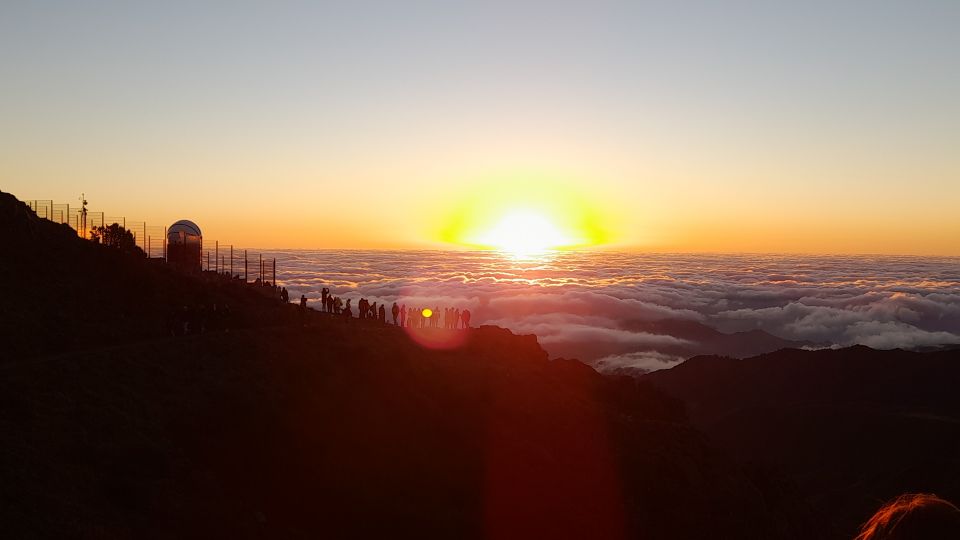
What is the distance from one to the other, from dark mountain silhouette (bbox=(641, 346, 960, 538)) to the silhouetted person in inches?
1633

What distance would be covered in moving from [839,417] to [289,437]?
60390 millimetres

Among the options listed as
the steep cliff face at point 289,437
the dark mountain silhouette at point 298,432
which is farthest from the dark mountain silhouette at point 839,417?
the steep cliff face at point 289,437

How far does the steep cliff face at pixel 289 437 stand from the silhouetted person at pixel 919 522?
13195mm

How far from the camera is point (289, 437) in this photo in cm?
1981

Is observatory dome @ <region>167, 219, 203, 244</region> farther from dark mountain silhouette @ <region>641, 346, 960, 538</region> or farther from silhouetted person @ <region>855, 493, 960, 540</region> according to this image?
silhouetted person @ <region>855, 493, 960, 540</region>

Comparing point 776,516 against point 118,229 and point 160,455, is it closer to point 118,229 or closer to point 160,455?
point 160,455

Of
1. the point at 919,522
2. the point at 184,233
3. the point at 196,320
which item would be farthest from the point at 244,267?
the point at 919,522

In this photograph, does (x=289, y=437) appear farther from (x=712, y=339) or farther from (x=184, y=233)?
(x=712, y=339)

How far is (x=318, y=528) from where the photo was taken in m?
17.1

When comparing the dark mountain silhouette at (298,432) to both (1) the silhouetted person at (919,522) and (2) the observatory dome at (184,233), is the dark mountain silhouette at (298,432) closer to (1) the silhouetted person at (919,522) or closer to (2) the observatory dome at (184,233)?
(2) the observatory dome at (184,233)

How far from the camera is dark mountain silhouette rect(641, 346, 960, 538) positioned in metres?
54.5

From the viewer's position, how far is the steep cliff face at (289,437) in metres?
15.7

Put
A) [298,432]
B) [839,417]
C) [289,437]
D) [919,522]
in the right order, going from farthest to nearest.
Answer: [839,417] → [298,432] → [289,437] → [919,522]

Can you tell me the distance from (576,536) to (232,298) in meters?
21.9
